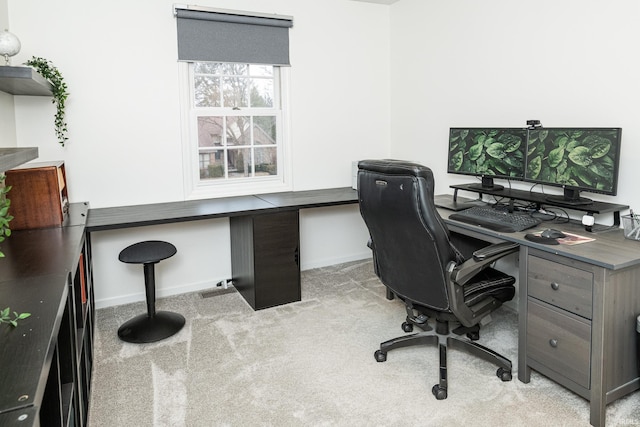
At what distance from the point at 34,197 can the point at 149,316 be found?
3.37 ft

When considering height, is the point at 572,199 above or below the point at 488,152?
below

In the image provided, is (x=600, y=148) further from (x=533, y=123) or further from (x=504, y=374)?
(x=504, y=374)

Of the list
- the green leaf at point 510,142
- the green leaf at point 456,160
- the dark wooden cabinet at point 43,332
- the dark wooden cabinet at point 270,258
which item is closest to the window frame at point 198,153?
the dark wooden cabinet at point 270,258

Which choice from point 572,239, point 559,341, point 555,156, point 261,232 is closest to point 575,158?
point 555,156

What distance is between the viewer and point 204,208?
329 centimetres

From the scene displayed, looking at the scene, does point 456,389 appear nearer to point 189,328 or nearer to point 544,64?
point 189,328

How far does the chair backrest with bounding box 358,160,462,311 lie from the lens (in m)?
2.06

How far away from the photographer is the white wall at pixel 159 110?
3129 mm

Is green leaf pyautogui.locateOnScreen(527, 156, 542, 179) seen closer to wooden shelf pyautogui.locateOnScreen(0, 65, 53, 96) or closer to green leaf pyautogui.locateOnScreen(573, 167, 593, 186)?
green leaf pyautogui.locateOnScreen(573, 167, 593, 186)

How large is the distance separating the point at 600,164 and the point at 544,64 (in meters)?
0.88

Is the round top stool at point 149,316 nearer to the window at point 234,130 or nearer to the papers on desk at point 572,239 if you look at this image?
the window at point 234,130

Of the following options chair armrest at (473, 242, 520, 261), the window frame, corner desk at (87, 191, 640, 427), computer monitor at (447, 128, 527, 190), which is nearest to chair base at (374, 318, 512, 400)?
corner desk at (87, 191, 640, 427)

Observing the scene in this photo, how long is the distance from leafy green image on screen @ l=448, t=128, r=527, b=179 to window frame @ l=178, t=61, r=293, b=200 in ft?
4.55

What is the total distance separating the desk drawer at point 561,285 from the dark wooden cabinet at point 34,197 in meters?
2.45
